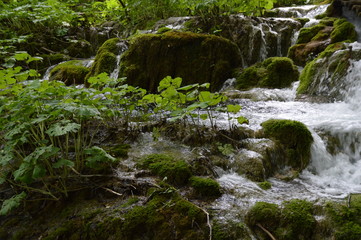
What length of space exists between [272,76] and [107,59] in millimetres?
4372

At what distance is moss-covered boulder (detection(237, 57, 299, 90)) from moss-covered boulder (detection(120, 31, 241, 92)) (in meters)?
0.60

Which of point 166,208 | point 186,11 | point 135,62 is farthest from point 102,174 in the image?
point 186,11

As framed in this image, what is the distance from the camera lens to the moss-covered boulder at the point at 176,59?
6855mm

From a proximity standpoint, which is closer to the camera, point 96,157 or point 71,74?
point 96,157

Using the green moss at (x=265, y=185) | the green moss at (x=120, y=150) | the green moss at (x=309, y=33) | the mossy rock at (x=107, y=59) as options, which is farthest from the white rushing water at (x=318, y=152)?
the mossy rock at (x=107, y=59)

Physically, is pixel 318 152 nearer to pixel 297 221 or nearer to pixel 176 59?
pixel 297 221

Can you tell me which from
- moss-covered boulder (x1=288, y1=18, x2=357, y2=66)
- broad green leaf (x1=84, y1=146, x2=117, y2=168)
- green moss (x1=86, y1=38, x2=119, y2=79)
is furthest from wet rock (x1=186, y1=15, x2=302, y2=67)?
broad green leaf (x1=84, y1=146, x2=117, y2=168)

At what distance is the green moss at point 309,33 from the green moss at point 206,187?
6866 millimetres

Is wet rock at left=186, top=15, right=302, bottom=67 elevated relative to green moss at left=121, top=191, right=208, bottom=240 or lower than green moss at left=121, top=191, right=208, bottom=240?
elevated

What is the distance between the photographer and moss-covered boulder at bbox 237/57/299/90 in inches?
256

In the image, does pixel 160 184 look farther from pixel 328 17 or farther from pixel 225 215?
pixel 328 17

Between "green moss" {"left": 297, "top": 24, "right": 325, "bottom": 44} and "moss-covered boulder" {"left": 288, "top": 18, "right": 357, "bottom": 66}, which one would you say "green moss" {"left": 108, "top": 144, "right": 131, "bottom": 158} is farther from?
"green moss" {"left": 297, "top": 24, "right": 325, "bottom": 44}

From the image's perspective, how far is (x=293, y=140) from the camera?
3535mm

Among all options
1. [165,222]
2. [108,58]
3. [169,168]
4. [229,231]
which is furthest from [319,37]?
[165,222]
